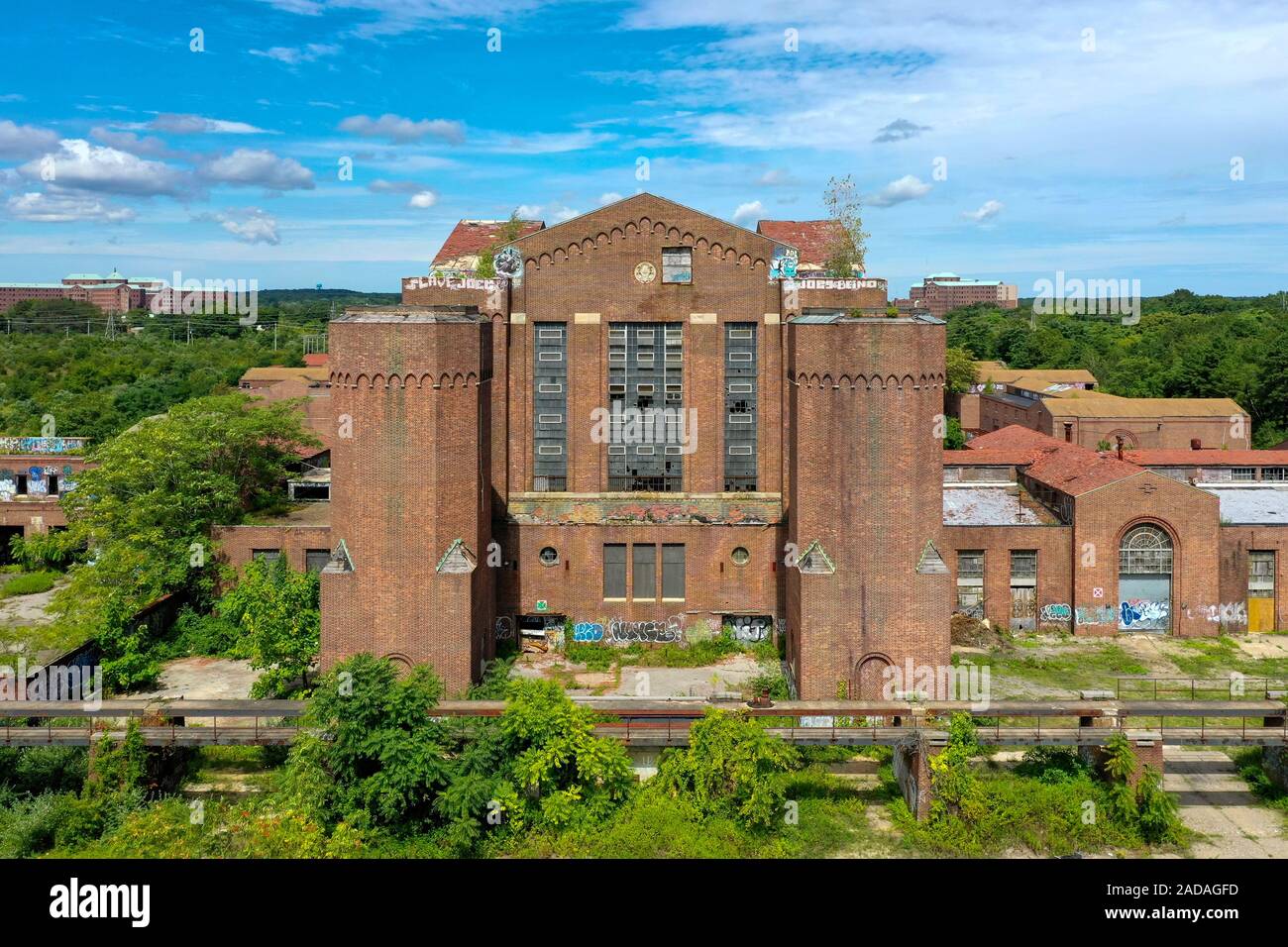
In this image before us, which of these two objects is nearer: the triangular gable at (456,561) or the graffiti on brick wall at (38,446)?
the triangular gable at (456,561)

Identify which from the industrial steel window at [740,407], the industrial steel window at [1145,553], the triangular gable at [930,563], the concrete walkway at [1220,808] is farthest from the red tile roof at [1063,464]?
the concrete walkway at [1220,808]

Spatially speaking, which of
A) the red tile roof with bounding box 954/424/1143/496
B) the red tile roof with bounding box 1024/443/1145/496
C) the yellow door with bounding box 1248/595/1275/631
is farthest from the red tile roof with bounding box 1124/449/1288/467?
the yellow door with bounding box 1248/595/1275/631

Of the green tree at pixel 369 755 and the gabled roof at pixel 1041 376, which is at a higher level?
the gabled roof at pixel 1041 376

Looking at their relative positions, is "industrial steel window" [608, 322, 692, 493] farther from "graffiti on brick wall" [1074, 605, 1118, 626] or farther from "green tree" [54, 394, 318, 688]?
"graffiti on brick wall" [1074, 605, 1118, 626]

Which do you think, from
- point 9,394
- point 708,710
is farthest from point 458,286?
point 9,394

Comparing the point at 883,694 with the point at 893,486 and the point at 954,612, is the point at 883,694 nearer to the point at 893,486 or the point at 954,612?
the point at 893,486

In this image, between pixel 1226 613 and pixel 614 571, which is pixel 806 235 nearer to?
pixel 614 571

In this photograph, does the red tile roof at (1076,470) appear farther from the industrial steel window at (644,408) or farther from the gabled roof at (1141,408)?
the gabled roof at (1141,408)

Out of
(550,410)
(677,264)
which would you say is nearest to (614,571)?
(550,410)
